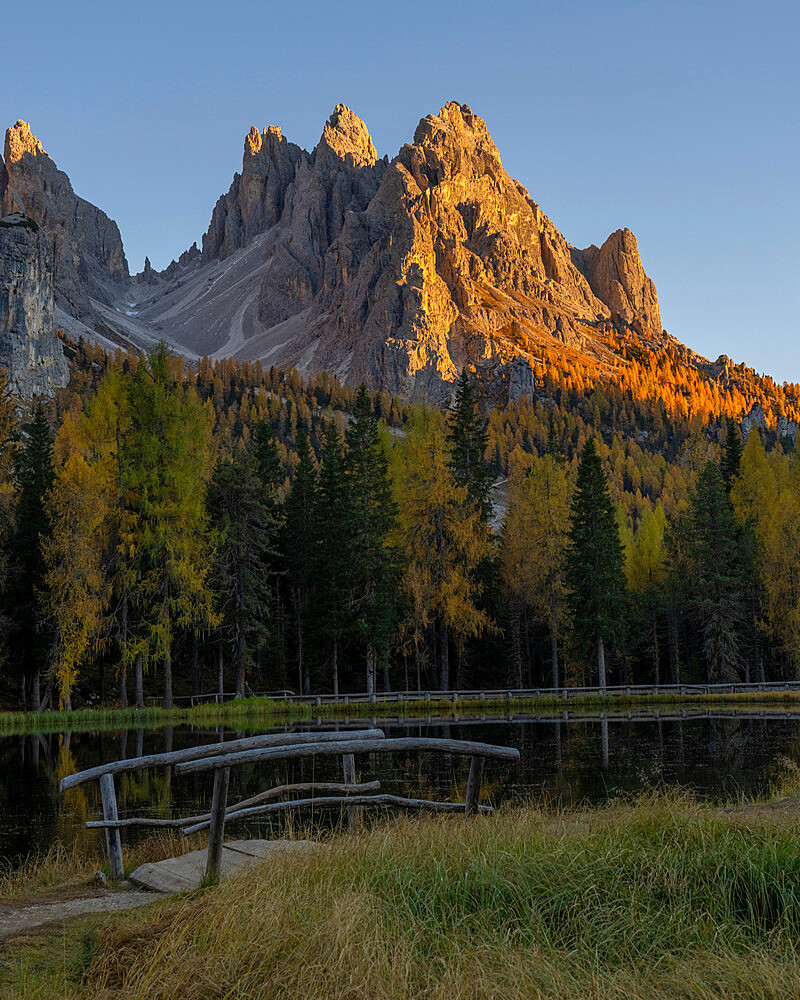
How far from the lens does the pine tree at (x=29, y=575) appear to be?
37.4 metres

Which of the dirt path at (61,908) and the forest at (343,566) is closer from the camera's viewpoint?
the dirt path at (61,908)

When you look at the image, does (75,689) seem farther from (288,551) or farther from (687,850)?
(687,850)

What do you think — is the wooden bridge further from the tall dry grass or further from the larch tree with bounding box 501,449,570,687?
the larch tree with bounding box 501,449,570,687

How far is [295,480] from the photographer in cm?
5103

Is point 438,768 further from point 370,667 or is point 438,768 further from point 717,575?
point 717,575

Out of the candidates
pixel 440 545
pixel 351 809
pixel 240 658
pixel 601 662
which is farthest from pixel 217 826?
pixel 601 662

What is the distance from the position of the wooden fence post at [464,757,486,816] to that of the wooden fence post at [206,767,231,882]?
226 centimetres

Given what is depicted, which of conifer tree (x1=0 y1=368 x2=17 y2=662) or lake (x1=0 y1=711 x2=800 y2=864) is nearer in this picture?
lake (x1=0 y1=711 x2=800 y2=864)

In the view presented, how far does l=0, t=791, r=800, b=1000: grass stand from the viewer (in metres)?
4.26

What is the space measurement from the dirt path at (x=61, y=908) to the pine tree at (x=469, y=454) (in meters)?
36.7

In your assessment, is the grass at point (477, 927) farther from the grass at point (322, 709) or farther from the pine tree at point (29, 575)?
the pine tree at point (29, 575)

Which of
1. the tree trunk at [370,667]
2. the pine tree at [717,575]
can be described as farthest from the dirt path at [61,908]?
the pine tree at [717,575]

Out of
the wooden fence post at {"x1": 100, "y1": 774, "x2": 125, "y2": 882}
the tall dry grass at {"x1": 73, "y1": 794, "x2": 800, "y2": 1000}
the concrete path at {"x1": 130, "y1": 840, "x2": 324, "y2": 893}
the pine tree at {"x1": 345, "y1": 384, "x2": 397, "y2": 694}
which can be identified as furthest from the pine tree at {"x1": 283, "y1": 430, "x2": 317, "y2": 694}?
the tall dry grass at {"x1": 73, "y1": 794, "x2": 800, "y2": 1000}

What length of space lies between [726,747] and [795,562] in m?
27.0
